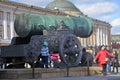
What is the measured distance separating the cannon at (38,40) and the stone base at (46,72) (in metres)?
0.55

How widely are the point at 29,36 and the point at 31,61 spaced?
167 cm

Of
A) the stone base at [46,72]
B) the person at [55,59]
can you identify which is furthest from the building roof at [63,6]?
the stone base at [46,72]

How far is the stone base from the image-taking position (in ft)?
54.0

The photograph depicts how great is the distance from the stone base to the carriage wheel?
21.4 inches

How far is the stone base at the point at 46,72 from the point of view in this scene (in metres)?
16.5

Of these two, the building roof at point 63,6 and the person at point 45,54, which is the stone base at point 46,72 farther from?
the building roof at point 63,6

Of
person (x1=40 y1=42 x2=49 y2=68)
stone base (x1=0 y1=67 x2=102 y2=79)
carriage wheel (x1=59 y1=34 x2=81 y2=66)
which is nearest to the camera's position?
stone base (x1=0 y1=67 x2=102 y2=79)

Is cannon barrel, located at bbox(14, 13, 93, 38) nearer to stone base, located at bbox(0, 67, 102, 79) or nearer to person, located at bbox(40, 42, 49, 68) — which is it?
person, located at bbox(40, 42, 49, 68)

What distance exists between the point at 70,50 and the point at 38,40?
1491 mm

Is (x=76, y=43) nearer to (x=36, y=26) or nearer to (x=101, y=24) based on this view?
(x=36, y=26)

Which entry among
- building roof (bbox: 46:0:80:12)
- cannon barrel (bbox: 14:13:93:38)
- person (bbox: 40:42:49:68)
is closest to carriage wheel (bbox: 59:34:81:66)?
person (bbox: 40:42:49:68)

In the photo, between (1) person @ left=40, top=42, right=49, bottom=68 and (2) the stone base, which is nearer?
(2) the stone base

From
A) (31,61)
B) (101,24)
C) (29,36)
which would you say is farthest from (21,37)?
(101,24)

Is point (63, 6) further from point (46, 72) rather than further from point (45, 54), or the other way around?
point (46, 72)
